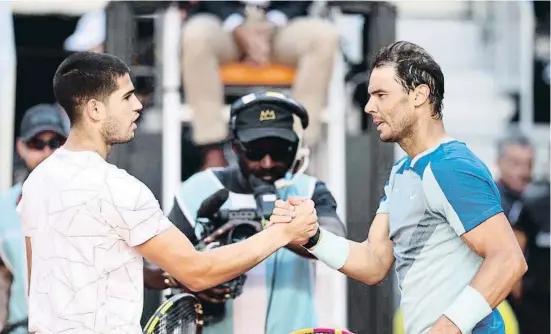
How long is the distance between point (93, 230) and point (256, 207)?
996mm

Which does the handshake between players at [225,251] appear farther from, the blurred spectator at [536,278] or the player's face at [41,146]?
the blurred spectator at [536,278]

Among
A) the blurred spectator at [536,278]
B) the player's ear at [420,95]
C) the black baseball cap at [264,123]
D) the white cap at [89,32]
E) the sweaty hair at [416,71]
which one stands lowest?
the blurred spectator at [536,278]

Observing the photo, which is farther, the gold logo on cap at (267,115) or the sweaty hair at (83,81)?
the gold logo on cap at (267,115)

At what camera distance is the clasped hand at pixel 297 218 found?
343cm

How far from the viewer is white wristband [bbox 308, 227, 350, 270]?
140 inches

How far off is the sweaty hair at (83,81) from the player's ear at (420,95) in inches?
37.0

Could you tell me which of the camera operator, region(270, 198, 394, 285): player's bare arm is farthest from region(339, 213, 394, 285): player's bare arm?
the camera operator

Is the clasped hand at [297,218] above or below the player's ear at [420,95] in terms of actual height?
below

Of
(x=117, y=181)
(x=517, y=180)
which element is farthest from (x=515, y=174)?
(x=117, y=181)

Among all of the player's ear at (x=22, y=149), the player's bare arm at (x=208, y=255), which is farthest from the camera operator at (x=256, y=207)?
the player's ear at (x=22, y=149)

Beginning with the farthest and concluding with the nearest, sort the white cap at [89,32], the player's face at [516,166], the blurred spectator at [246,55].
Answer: the player's face at [516,166]
the white cap at [89,32]
the blurred spectator at [246,55]

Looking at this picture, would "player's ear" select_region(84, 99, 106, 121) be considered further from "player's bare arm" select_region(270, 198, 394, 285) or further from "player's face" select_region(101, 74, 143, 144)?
"player's bare arm" select_region(270, 198, 394, 285)

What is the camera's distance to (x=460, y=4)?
7.51 m

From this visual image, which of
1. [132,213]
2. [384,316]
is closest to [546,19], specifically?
[384,316]
